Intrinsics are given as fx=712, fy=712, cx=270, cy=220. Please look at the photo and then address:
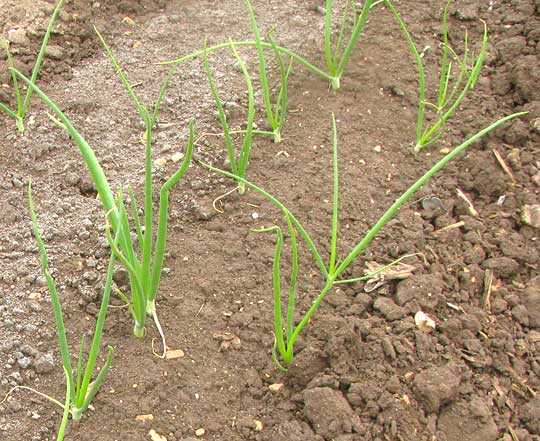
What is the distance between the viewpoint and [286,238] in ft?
6.44

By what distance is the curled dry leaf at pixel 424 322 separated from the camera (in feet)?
5.79

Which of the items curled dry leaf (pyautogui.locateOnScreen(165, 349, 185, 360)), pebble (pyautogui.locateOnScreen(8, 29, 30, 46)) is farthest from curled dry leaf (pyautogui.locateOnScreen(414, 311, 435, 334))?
pebble (pyautogui.locateOnScreen(8, 29, 30, 46))

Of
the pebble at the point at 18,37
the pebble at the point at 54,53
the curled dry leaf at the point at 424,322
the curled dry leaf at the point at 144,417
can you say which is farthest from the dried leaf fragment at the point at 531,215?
the pebble at the point at 18,37

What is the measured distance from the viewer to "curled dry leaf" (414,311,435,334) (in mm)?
1764

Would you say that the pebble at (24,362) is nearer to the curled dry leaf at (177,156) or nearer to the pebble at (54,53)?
the curled dry leaf at (177,156)

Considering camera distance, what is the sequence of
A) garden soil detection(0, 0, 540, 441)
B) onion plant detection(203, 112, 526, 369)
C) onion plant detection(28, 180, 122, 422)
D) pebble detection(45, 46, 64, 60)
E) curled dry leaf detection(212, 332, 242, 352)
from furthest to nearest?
pebble detection(45, 46, 64, 60) → curled dry leaf detection(212, 332, 242, 352) → garden soil detection(0, 0, 540, 441) → onion plant detection(203, 112, 526, 369) → onion plant detection(28, 180, 122, 422)

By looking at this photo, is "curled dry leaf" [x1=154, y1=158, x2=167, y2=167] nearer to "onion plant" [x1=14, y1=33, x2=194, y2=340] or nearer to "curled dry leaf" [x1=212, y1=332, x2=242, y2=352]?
"onion plant" [x1=14, y1=33, x2=194, y2=340]

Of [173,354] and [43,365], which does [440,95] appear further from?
[43,365]

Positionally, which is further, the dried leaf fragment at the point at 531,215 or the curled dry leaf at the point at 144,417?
the dried leaf fragment at the point at 531,215

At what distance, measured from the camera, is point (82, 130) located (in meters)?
2.27

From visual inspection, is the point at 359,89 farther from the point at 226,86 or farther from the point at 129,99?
the point at 129,99

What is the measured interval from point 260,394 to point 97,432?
1.22ft

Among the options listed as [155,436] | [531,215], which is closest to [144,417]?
[155,436]

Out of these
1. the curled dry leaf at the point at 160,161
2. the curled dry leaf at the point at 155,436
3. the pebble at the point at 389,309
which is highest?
the curled dry leaf at the point at 160,161
